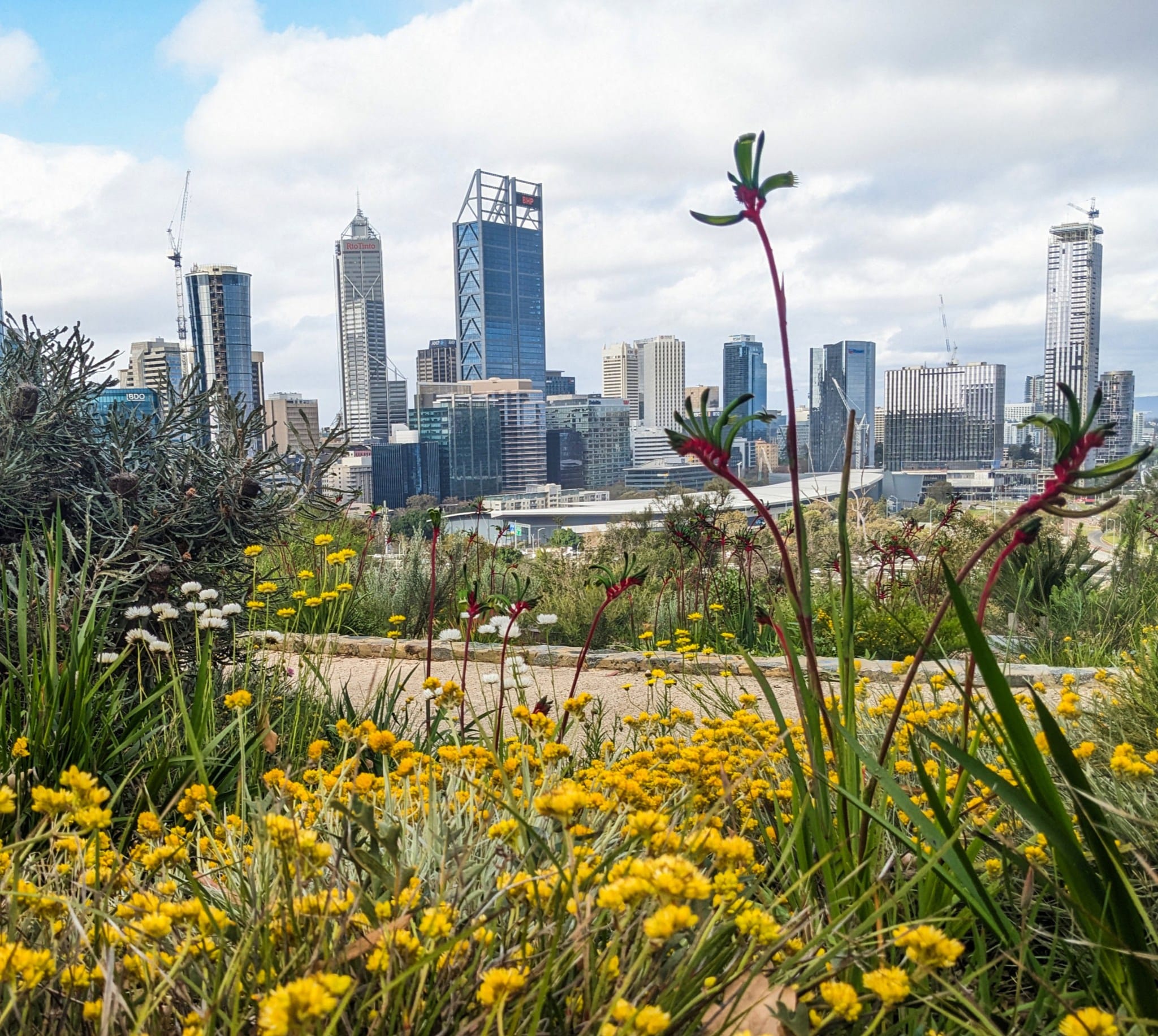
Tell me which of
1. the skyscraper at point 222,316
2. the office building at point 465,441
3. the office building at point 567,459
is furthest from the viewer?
the skyscraper at point 222,316

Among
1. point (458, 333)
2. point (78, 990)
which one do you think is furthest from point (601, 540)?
point (458, 333)

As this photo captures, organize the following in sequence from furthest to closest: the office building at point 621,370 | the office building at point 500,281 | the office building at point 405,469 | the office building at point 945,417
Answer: the office building at point 500,281 → the office building at point 621,370 → the office building at point 405,469 → the office building at point 945,417

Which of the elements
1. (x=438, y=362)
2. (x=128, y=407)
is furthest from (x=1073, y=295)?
(x=128, y=407)

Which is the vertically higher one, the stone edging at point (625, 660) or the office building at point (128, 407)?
the office building at point (128, 407)

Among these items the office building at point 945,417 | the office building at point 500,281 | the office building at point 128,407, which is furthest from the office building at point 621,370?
the office building at point 128,407

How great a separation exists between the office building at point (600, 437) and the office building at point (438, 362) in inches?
1594

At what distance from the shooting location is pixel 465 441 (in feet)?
243

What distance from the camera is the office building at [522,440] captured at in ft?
240

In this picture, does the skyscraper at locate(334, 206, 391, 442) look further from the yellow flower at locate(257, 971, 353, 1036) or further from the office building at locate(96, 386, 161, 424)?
the yellow flower at locate(257, 971, 353, 1036)

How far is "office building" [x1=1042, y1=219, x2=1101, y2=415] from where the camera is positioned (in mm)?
73938

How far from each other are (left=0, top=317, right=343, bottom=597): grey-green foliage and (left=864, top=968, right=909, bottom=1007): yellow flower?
273 centimetres

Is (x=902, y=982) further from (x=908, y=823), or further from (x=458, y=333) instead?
(x=458, y=333)

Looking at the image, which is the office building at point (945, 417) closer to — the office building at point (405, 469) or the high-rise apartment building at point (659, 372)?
the office building at point (405, 469)

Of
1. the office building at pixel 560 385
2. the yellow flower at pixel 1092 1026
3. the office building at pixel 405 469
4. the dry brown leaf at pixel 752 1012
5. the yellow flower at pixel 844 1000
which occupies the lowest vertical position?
the office building at pixel 405 469
